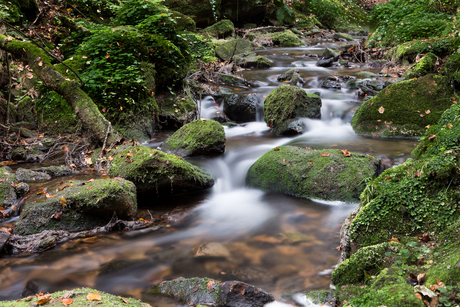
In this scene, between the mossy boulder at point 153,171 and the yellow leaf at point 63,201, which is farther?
the mossy boulder at point 153,171

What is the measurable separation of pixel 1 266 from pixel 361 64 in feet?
41.6

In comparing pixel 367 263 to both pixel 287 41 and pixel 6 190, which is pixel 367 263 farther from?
pixel 287 41

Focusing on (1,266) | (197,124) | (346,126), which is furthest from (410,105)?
(1,266)

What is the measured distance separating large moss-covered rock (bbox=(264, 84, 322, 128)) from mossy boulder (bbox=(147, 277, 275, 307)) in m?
5.70

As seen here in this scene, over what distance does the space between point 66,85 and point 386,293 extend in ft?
21.1

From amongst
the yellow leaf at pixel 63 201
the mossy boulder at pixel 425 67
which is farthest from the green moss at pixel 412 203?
the mossy boulder at pixel 425 67

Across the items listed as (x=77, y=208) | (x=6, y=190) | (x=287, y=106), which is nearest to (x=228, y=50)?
(x=287, y=106)

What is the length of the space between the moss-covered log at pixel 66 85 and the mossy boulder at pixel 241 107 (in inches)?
144

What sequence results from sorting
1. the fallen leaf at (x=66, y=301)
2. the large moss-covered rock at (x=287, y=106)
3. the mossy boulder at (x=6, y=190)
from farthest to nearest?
the large moss-covered rock at (x=287, y=106)
the mossy boulder at (x=6, y=190)
the fallen leaf at (x=66, y=301)

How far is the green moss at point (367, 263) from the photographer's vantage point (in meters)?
2.28

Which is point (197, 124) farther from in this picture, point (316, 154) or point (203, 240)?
point (203, 240)

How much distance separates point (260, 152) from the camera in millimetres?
6711

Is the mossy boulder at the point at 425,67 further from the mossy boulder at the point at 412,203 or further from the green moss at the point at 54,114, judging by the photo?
the green moss at the point at 54,114

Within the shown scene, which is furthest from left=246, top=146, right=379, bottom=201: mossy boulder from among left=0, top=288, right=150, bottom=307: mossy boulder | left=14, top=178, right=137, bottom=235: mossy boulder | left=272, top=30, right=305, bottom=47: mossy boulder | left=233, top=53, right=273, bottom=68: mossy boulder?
left=272, top=30, right=305, bottom=47: mossy boulder
